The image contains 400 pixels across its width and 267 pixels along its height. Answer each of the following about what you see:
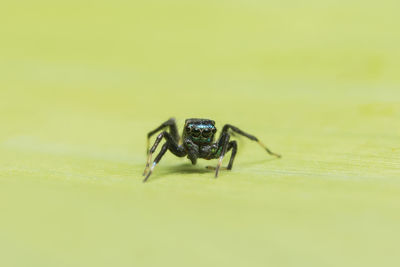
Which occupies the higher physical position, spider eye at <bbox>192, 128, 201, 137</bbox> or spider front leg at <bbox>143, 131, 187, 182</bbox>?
spider eye at <bbox>192, 128, 201, 137</bbox>

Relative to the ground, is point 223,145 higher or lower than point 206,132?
lower

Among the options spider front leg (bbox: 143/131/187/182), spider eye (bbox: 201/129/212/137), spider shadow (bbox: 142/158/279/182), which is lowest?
spider shadow (bbox: 142/158/279/182)

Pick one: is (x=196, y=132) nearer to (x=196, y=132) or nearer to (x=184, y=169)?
(x=196, y=132)

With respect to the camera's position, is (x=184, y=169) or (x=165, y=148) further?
(x=184, y=169)

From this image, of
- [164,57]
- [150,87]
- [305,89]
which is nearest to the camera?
[305,89]

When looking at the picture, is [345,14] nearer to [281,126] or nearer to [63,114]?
[281,126]

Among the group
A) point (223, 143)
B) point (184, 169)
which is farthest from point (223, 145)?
point (184, 169)

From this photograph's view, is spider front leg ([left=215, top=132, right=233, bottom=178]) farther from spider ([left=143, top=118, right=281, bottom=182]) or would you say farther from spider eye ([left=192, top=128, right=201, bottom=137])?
spider eye ([left=192, top=128, right=201, bottom=137])

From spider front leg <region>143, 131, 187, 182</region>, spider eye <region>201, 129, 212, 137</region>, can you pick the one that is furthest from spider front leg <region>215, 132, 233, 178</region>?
spider front leg <region>143, 131, 187, 182</region>

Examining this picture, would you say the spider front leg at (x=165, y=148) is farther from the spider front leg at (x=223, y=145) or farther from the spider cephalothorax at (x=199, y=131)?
the spider front leg at (x=223, y=145)

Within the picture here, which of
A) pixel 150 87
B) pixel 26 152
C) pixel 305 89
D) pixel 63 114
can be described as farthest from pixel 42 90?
pixel 305 89

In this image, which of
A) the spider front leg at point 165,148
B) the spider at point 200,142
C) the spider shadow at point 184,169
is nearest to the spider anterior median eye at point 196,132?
the spider at point 200,142
